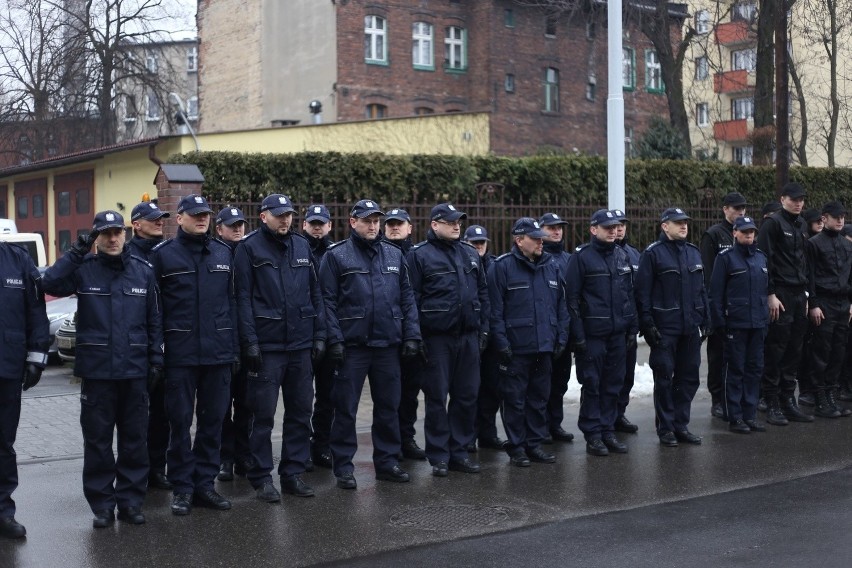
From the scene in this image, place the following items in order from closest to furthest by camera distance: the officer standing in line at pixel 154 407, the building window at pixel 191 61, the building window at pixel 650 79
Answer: the officer standing in line at pixel 154 407 < the building window at pixel 650 79 < the building window at pixel 191 61

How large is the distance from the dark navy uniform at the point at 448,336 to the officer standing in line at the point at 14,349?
3.01 metres

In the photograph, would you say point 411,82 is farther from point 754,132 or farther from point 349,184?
point 349,184

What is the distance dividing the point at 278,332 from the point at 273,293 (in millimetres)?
283

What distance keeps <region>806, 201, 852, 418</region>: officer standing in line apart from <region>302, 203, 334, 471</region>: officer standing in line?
17.5ft

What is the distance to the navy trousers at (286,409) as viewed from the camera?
26.0 feet

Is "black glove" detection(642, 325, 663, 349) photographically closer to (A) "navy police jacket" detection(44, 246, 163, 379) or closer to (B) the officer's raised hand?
(A) "navy police jacket" detection(44, 246, 163, 379)

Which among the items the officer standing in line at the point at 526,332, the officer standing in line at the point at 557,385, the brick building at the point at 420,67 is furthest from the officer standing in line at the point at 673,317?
the brick building at the point at 420,67

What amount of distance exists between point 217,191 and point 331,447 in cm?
651

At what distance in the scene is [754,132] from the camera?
23156mm

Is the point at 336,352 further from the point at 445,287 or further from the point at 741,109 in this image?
the point at 741,109

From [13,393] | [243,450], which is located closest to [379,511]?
[243,450]

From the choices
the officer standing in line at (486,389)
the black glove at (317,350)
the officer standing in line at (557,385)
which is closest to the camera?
the black glove at (317,350)

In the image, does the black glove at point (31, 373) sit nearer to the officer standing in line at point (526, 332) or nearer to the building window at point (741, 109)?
the officer standing in line at point (526, 332)

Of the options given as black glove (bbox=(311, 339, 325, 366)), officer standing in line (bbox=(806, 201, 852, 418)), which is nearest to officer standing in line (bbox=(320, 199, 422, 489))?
black glove (bbox=(311, 339, 325, 366))
